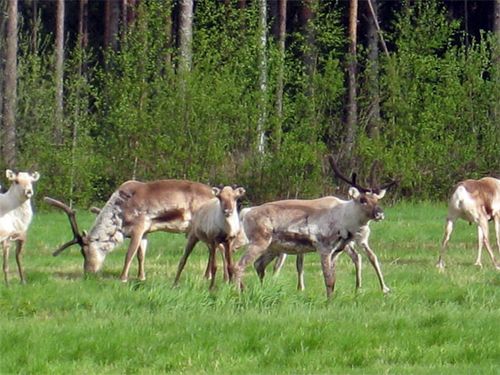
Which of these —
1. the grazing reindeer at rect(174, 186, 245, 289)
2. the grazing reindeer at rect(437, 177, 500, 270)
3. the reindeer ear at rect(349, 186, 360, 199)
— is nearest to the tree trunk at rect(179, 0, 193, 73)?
the grazing reindeer at rect(437, 177, 500, 270)

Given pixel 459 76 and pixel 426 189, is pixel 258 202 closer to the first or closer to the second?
pixel 426 189

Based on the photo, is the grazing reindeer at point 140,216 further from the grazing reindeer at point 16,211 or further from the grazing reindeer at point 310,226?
the grazing reindeer at point 310,226

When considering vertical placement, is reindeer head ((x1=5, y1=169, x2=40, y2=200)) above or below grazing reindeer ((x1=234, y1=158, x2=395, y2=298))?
above

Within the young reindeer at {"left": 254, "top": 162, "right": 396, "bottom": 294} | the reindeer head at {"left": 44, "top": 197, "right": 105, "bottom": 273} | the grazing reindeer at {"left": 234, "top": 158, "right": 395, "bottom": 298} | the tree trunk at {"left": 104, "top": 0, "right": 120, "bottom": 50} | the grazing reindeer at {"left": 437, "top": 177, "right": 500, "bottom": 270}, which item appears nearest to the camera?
the grazing reindeer at {"left": 234, "top": 158, "right": 395, "bottom": 298}

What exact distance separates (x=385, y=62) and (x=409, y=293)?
20.9m

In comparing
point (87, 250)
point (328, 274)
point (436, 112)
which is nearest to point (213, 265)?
point (328, 274)

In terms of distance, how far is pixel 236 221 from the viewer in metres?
17.4

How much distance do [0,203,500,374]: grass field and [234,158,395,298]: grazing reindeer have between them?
1.75 feet

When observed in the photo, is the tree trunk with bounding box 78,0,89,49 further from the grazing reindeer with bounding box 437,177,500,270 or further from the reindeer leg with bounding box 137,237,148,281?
the reindeer leg with bounding box 137,237,148,281

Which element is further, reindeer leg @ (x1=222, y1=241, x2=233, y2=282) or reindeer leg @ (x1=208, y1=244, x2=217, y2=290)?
reindeer leg @ (x1=222, y1=241, x2=233, y2=282)

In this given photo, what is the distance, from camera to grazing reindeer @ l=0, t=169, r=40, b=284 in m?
18.4

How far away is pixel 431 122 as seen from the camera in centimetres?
3559

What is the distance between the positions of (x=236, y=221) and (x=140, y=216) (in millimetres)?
2746

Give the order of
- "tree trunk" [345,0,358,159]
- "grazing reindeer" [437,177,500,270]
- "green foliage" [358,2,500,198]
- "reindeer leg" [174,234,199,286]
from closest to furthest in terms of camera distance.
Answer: "reindeer leg" [174,234,199,286] < "grazing reindeer" [437,177,500,270] < "green foliage" [358,2,500,198] < "tree trunk" [345,0,358,159]
